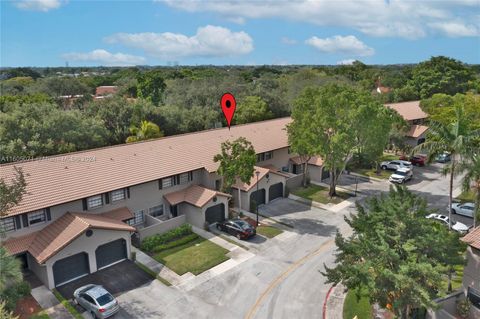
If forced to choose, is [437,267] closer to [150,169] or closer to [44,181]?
[150,169]

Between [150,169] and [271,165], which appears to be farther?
[271,165]

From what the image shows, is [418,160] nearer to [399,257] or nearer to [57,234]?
[399,257]

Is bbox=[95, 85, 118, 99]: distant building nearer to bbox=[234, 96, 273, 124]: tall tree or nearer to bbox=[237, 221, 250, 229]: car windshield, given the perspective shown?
bbox=[234, 96, 273, 124]: tall tree

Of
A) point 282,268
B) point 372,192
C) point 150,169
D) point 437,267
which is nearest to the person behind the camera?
point 437,267

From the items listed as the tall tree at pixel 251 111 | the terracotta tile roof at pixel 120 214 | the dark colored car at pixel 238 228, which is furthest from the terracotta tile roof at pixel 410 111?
the terracotta tile roof at pixel 120 214

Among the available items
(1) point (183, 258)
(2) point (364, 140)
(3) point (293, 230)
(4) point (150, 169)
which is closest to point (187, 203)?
(4) point (150, 169)

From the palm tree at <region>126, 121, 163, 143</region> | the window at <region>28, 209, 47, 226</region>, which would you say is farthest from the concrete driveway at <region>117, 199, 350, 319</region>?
the palm tree at <region>126, 121, 163, 143</region>

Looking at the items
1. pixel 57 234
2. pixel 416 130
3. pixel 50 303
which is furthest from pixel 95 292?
pixel 416 130
